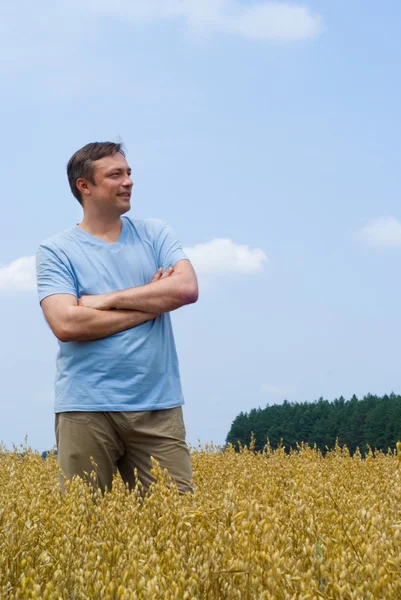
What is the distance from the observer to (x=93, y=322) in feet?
13.5

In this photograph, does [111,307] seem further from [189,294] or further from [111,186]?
[111,186]

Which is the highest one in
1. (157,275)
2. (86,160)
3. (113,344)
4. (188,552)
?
(86,160)

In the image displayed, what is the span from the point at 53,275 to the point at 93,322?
0.45m

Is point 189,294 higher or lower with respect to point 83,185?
lower

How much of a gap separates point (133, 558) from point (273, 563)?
0.53m

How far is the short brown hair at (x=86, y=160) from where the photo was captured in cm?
460

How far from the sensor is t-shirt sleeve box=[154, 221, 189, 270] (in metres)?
4.56

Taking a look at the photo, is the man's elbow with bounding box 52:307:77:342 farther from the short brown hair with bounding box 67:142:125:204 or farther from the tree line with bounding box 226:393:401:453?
the tree line with bounding box 226:393:401:453

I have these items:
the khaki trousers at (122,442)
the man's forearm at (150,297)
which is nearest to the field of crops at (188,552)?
the khaki trousers at (122,442)

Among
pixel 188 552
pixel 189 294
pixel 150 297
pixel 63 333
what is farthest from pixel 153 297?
pixel 188 552

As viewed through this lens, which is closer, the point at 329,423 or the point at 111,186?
the point at 111,186

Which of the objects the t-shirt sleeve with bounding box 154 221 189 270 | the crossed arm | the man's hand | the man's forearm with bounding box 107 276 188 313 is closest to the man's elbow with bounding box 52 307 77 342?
the crossed arm

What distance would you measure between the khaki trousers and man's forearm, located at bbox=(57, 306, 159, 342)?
0.43m

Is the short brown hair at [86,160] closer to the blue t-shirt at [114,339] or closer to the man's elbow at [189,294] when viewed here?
the blue t-shirt at [114,339]
